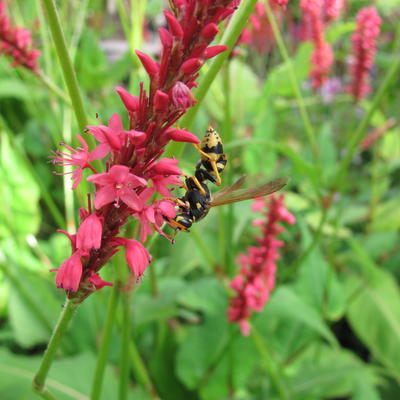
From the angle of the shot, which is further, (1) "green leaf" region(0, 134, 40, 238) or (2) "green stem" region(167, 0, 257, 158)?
(1) "green leaf" region(0, 134, 40, 238)

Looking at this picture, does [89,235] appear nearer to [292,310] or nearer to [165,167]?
[165,167]

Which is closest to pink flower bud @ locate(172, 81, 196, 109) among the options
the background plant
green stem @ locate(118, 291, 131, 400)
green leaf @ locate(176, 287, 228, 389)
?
green stem @ locate(118, 291, 131, 400)

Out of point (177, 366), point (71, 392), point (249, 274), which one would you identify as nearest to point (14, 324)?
point (71, 392)

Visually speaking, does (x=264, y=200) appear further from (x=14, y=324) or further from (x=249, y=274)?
(x=14, y=324)

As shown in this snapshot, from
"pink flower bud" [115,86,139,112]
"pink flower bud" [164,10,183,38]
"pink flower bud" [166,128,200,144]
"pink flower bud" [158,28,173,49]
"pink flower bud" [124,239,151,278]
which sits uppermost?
"pink flower bud" [164,10,183,38]

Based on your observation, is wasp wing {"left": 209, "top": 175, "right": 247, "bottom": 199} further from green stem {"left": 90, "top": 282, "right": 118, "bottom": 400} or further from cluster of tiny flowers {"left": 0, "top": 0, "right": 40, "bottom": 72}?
cluster of tiny flowers {"left": 0, "top": 0, "right": 40, "bottom": 72}

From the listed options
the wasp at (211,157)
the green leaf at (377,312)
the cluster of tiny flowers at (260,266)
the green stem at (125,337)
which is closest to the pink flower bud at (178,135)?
the wasp at (211,157)
